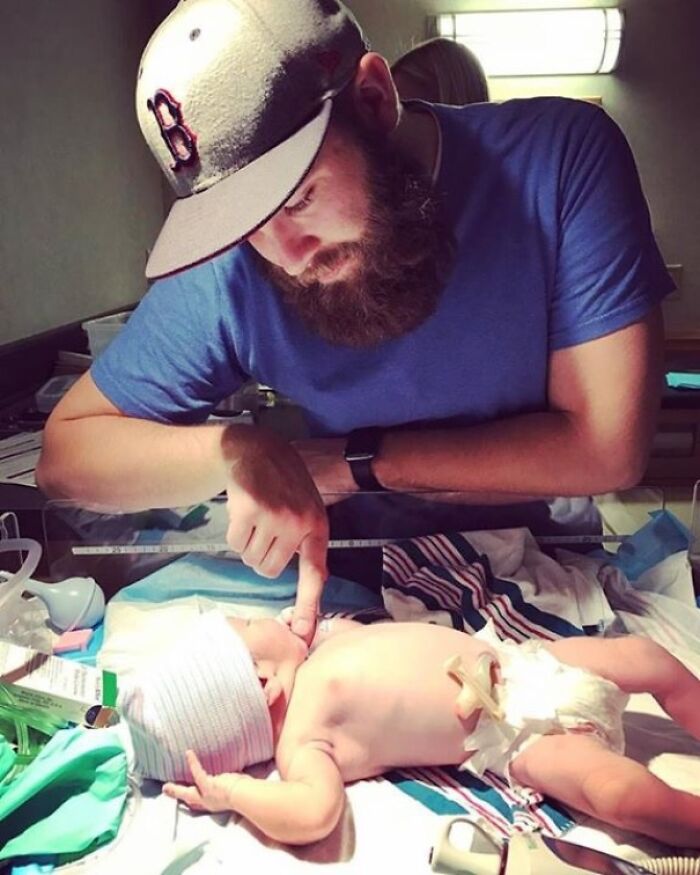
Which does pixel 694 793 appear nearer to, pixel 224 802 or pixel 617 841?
pixel 617 841

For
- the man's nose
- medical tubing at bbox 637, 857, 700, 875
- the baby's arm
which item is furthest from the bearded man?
medical tubing at bbox 637, 857, 700, 875

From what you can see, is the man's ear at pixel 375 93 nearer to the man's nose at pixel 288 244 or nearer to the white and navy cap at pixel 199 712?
the man's nose at pixel 288 244

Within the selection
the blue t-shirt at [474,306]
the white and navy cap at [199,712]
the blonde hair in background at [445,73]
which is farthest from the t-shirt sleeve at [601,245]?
the white and navy cap at [199,712]

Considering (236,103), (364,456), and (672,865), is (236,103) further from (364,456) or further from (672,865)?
(672,865)

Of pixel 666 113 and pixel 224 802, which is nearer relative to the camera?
pixel 224 802

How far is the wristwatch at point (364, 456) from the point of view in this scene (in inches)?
25.3

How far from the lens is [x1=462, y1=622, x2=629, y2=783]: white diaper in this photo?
514 mm

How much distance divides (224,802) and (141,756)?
7 cm

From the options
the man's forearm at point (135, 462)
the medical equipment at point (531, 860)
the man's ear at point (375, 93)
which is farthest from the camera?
the man's forearm at point (135, 462)

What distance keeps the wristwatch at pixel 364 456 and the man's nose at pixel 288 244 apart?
15 cm

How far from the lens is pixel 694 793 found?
0.48 meters

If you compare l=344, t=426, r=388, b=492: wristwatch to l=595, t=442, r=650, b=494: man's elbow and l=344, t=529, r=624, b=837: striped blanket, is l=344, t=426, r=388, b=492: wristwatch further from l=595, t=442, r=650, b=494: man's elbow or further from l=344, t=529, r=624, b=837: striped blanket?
l=595, t=442, r=650, b=494: man's elbow

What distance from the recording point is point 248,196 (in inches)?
19.0

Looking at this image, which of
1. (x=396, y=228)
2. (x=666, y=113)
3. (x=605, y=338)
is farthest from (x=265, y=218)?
(x=666, y=113)
